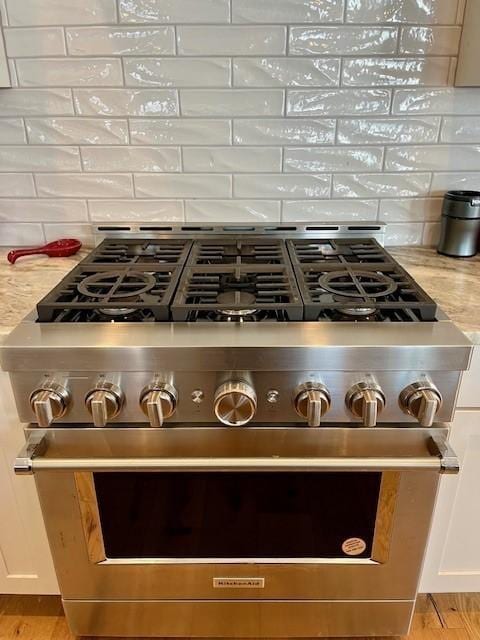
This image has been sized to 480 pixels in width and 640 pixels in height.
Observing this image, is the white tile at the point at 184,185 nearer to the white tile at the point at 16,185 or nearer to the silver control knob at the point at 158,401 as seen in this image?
the white tile at the point at 16,185

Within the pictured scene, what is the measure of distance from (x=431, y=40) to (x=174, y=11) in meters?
0.65

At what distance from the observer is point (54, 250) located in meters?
1.27

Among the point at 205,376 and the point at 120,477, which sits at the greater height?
the point at 205,376

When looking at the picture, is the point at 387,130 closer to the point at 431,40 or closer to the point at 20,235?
the point at 431,40

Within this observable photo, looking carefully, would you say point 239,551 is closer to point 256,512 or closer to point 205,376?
point 256,512

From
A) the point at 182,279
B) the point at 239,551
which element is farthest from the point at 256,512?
the point at 182,279

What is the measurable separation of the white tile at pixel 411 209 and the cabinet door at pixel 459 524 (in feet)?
2.11

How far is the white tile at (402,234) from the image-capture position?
4.46 ft

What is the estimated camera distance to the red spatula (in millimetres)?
1229

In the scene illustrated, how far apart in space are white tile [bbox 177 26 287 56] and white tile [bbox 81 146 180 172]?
10.0 inches

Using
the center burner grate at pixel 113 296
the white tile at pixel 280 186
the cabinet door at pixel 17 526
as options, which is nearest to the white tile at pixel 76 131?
the white tile at pixel 280 186

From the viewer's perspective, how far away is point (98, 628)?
1.07 metres

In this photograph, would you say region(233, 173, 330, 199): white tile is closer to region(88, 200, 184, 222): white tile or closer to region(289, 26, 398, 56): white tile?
region(88, 200, 184, 222): white tile

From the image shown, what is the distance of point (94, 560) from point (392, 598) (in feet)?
2.13
